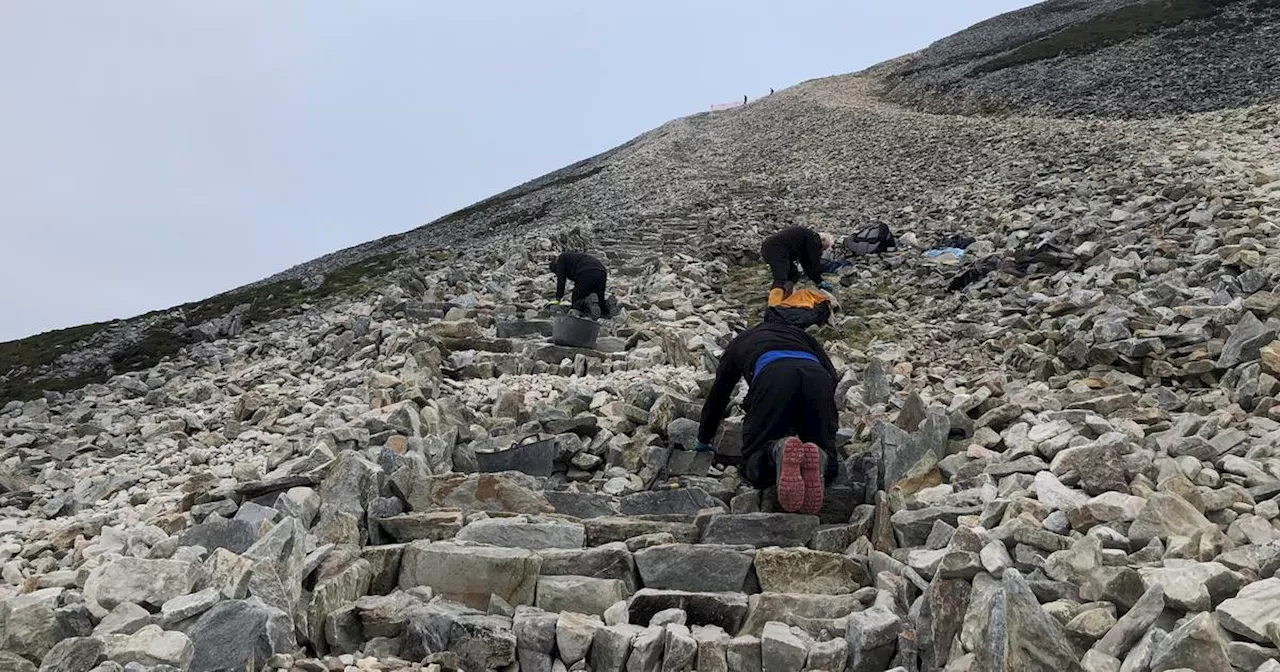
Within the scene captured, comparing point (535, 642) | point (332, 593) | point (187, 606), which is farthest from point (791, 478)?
point (187, 606)

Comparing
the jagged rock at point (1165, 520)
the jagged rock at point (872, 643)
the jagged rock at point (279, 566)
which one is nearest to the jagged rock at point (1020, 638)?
the jagged rock at point (872, 643)

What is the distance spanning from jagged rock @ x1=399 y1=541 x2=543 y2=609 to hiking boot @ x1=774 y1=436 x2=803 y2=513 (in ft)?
6.05

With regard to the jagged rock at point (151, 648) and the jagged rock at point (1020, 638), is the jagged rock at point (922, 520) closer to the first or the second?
the jagged rock at point (1020, 638)

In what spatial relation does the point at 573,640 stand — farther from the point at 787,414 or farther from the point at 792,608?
the point at 787,414

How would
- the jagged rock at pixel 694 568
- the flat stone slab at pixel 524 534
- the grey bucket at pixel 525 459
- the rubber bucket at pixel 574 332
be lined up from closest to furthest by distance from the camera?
1. the jagged rock at pixel 694 568
2. the flat stone slab at pixel 524 534
3. the grey bucket at pixel 525 459
4. the rubber bucket at pixel 574 332

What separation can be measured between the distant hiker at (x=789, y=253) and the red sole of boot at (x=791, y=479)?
560 centimetres

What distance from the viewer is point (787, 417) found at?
679 centimetres

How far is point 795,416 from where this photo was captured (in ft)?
22.6

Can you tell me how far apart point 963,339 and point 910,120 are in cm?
2829

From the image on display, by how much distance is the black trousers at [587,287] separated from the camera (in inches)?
528

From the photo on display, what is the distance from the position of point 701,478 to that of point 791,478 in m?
1.67

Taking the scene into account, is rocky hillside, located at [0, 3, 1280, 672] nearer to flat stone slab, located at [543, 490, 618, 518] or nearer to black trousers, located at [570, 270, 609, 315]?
flat stone slab, located at [543, 490, 618, 518]

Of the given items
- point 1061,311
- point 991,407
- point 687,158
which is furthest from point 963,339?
point 687,158

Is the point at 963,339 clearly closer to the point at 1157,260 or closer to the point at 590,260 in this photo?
the point at 1157,260
